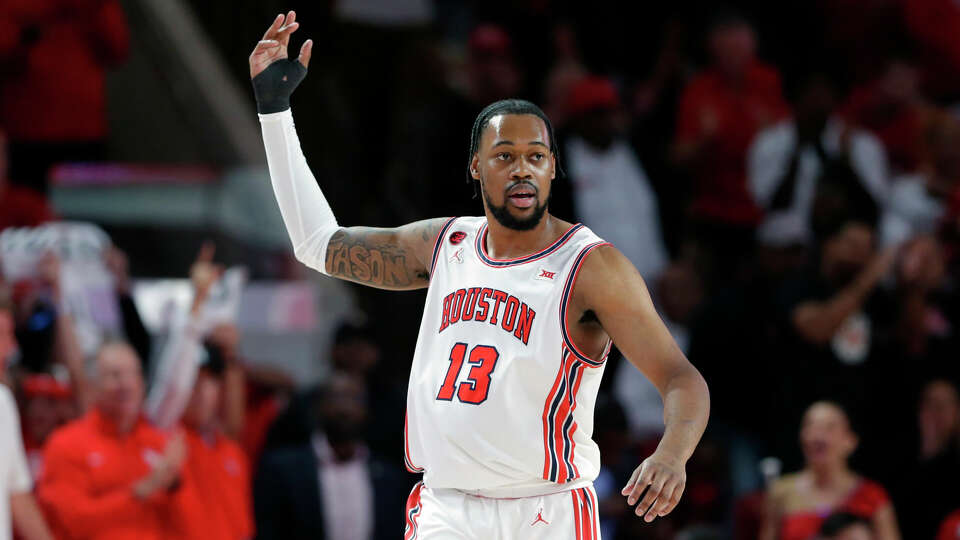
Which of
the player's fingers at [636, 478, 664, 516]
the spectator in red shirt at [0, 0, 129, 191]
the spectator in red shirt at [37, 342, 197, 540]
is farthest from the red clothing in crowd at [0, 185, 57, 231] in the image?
the player's fingers at [636, 478, 664, 516]

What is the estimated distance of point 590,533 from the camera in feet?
13.6

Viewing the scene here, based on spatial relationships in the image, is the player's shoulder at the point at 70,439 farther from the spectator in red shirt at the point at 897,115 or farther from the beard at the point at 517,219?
the spectator in red shirt at the point at 897,115

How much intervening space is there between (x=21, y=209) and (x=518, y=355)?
15.3 feet

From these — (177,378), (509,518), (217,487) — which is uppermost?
(509,518)

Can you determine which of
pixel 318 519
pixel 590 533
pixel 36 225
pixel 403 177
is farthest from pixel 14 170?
pixel 590 533

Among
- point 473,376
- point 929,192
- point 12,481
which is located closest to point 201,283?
point 12,481

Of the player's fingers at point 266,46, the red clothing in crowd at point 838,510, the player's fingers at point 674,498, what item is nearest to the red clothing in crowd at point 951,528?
the red clothing in crowd at point 838,510

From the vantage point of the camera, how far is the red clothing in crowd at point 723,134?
30.1ft

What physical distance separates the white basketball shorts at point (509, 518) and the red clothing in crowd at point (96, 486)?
2550mm

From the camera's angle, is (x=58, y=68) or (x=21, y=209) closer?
(x=21, y=209)

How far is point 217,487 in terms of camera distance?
271 inches

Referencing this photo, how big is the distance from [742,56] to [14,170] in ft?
15.1

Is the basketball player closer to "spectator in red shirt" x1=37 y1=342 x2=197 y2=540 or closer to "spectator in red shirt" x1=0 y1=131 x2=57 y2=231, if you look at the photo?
"spectator in red shirt" x1=37 y1=342 x2=197 y2=540

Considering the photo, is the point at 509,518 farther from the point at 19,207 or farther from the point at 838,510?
the point at 19,207
